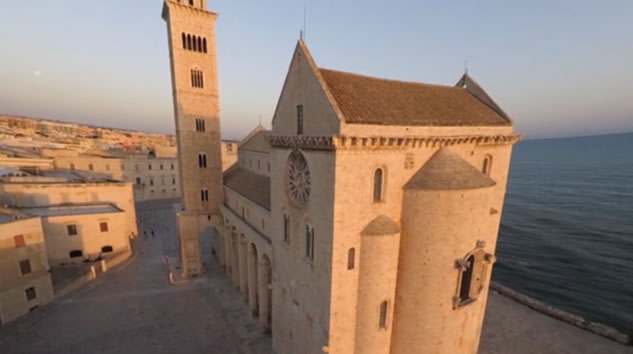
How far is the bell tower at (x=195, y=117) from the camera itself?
29.5m

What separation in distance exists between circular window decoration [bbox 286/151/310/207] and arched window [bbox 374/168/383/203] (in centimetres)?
374

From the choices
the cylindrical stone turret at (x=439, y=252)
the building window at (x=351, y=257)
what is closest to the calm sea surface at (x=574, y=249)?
the cylindrical stone turret at (x=439, y=252)

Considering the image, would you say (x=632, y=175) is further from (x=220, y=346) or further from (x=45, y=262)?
(x=45, y=262)

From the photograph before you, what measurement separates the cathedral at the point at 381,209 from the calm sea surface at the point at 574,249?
96.2 ft

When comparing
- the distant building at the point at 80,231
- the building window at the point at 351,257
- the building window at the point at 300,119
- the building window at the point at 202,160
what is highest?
the building window at the point at 300,119

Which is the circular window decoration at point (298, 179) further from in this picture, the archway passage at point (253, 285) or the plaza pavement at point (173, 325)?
the plaza pavement at point (173, 325)

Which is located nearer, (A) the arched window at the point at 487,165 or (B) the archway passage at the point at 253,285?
(A) the arched window at the point at 487,165

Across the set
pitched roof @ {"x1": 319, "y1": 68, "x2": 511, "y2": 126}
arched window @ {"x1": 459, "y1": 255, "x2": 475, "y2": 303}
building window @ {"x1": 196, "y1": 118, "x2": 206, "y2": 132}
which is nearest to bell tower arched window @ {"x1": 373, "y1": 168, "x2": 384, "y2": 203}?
pitched roof @ {"x1": 319, "y1": 68, "x2": 511, "y2": 126}

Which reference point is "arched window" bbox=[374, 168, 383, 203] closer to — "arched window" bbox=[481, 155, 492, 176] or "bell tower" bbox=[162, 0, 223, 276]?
"arched window" bbox=[481, 155, 492, 176]

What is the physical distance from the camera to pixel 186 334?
24.3 metres

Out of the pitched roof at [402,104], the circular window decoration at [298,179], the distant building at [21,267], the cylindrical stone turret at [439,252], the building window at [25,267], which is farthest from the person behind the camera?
the building window at [25,267]

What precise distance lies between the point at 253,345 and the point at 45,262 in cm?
2332

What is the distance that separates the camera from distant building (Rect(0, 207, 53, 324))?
24.7m

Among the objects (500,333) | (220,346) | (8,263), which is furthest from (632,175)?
(8,263)
